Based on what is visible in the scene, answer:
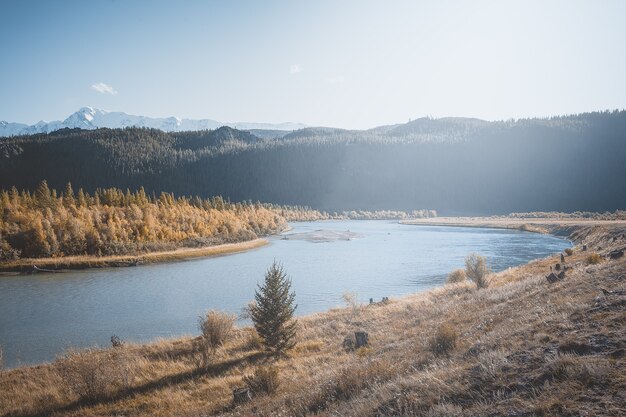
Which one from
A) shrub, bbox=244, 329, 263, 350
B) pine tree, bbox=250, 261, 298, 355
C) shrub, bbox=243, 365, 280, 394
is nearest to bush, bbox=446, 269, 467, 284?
pine tree, bbox=250, 261, 298, 355

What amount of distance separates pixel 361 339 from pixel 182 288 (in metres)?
A: 29.5

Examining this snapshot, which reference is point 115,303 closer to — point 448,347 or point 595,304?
point 448,347

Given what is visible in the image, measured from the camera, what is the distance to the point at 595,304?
38.4 ft

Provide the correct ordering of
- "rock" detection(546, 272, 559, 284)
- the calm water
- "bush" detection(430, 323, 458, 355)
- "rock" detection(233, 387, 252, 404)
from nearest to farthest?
"rock" detection(233, 387, 252, 404) → "bush" detection(430, 323, 458, 355) → "rock" detection(546, 272, 559, 284) → the calm water

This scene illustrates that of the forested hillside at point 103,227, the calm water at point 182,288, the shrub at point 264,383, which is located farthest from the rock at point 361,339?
the forested hillside at point 103,227

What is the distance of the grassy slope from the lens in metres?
7.48

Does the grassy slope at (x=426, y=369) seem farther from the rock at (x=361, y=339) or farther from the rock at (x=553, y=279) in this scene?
the rock at (x=553, y=279)

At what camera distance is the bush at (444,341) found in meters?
13.3

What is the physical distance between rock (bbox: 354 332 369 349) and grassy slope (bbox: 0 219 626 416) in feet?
1.83

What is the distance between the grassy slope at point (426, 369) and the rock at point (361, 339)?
0.56 metres

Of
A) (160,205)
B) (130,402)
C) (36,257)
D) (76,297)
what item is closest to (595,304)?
(130,402)

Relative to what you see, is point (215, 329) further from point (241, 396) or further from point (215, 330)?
point (241, 396)

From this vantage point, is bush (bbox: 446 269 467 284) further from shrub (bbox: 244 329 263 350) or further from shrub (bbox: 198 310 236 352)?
shrub (bbox: 198 310 236 352)

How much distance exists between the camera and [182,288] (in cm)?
4309
